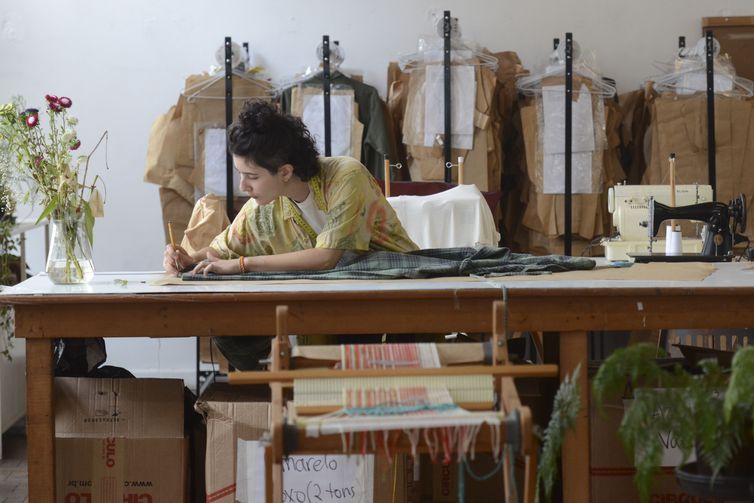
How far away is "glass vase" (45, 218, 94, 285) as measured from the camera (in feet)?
9.52

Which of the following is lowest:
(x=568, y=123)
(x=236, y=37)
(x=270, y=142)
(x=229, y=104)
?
(x=270, y=142)

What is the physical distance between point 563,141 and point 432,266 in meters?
2.63

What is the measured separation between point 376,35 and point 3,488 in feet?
10.3

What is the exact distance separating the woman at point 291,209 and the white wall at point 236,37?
265 centimetres

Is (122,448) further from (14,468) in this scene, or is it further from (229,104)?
(229,104)

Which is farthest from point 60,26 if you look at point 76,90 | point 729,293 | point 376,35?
point 729,293

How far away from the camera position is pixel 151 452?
2.83 m

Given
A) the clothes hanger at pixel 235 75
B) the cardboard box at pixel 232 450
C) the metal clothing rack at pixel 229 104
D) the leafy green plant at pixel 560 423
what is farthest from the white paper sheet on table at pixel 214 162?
the leafy green plant at pixel 560 423

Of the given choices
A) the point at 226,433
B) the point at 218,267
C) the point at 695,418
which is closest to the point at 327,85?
the point at 218,267

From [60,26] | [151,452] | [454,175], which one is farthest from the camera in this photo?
[60,26]

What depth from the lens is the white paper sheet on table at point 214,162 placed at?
5383 mm

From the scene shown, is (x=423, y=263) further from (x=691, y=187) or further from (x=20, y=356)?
(x=20, y=356)

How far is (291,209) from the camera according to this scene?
3244mm

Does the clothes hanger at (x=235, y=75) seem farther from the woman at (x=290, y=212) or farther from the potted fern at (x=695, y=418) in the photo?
the potted fern at (x=695, y=418)
